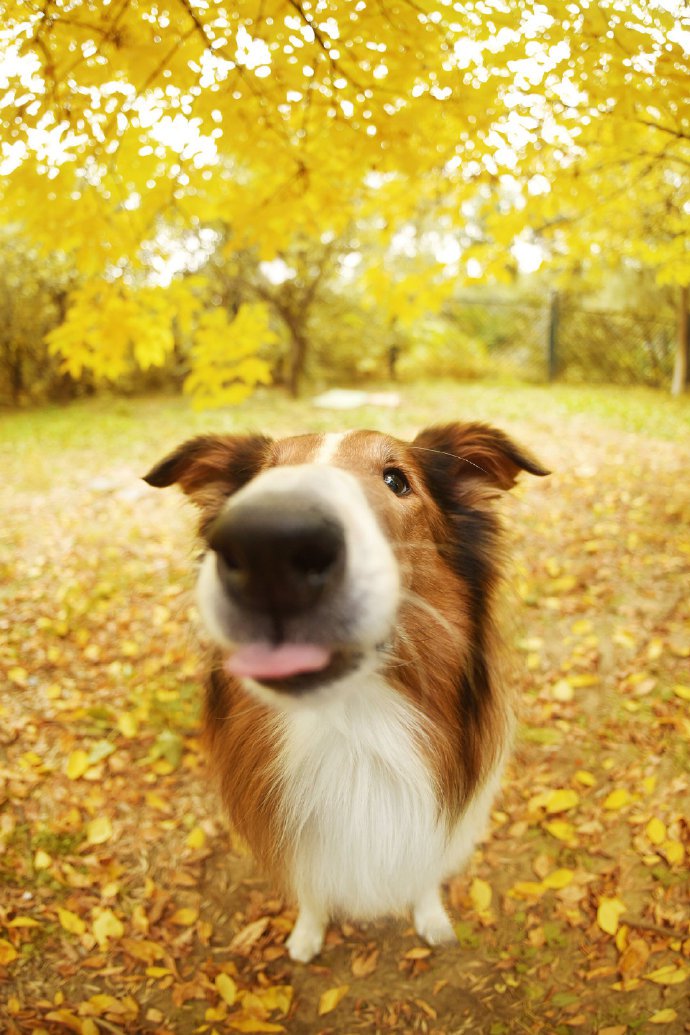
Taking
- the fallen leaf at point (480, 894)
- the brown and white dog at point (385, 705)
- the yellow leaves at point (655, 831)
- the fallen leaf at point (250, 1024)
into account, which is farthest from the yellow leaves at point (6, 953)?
the yellow leaves at point (655, 831)

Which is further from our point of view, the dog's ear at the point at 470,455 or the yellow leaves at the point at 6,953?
the yellow leaves at the point at 6,953

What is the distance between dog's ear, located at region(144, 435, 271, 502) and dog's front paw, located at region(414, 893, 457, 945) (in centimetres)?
201

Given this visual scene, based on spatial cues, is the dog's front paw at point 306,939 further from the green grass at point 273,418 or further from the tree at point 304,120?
the green grass at point 273,418

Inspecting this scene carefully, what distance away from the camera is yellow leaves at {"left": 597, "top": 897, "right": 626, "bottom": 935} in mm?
2538

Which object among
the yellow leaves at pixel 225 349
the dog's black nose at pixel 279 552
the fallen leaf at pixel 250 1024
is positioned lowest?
the fallen leaf at pixel 250 1024

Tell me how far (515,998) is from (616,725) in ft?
5.33

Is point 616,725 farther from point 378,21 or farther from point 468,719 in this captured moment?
point 378,21

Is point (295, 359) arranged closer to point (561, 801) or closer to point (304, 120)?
point (304, 120)

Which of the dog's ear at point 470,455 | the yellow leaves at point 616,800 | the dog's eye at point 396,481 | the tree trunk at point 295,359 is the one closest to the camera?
the dog's eye at point 396,481

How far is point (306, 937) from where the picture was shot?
8.35 feet

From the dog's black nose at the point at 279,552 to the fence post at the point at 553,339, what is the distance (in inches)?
544

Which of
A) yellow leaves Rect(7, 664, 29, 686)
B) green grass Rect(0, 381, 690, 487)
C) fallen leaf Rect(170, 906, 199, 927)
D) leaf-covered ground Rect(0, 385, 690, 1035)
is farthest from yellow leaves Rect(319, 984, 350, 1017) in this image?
green grass Rect(0, 381, 690, 487)

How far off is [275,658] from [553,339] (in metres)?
14.0

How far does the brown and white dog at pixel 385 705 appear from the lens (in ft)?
6.03
